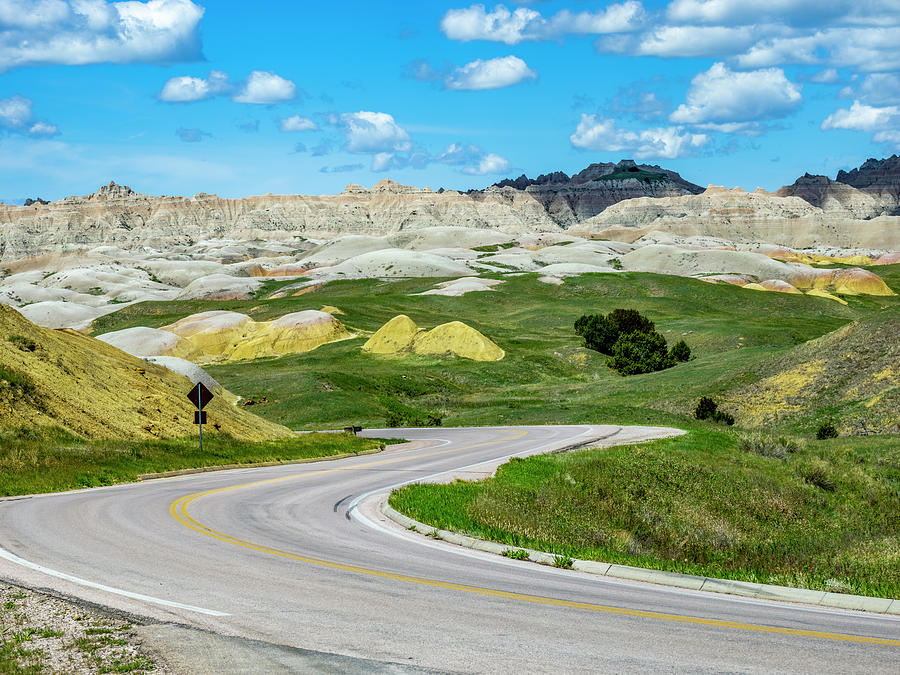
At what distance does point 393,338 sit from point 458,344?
25.9ft

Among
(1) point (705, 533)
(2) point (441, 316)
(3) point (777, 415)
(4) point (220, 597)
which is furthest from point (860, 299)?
(4) point (220, 597)

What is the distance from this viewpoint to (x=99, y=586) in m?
12.2

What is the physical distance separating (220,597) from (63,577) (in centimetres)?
276

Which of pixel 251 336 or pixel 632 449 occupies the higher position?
pixel 251 336

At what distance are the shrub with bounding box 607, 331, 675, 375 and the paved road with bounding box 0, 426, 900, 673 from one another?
71015mm

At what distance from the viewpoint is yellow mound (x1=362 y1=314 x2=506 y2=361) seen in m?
99.9

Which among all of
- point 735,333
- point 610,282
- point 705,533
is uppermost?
point 610,282

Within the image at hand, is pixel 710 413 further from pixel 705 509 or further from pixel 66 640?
pixel 66 640

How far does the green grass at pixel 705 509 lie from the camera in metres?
15.9

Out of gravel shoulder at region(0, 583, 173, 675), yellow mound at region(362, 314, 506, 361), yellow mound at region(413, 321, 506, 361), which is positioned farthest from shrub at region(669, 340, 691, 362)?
gravel shoulder at region(0, 583, 173, 675)

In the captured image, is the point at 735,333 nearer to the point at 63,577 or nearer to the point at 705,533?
the point at 705,533

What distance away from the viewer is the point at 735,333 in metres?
100

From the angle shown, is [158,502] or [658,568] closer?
[658,568]

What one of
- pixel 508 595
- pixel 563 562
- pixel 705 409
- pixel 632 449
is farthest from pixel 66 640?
pixel 705 409
